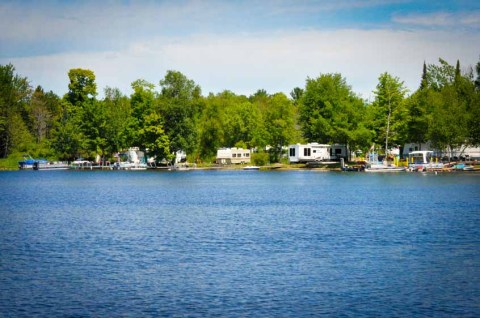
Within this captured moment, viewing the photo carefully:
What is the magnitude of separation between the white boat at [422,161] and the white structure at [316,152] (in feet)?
53.8

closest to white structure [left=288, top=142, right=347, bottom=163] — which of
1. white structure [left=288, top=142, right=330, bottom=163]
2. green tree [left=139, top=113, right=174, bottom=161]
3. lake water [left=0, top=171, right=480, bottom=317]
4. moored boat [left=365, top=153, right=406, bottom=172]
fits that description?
white structure [left=288, top=142, right=330, bottom=163]

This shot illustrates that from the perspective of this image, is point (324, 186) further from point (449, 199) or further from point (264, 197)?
point (449, 199)

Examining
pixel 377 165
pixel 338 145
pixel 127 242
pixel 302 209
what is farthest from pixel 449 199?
pixel 338 145

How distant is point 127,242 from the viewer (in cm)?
4197

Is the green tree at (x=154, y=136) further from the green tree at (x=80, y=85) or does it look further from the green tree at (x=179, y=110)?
the green tree at (x=80, y=85)

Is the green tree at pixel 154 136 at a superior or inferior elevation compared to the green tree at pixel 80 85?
inferior

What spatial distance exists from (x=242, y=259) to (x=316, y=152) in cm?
11246

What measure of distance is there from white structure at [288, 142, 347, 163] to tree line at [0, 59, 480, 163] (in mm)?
3014

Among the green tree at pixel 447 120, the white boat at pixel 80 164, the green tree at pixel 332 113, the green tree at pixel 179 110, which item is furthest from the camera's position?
the white boat at pixel 80 164

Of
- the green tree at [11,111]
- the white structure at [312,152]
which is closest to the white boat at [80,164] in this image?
the green tree at [11,111]

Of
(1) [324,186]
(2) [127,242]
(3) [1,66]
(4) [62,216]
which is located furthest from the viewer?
(3) [1,66]

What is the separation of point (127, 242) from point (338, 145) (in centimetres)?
11023

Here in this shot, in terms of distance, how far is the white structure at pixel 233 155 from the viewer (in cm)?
16575

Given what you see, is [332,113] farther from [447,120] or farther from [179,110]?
[179,110]
